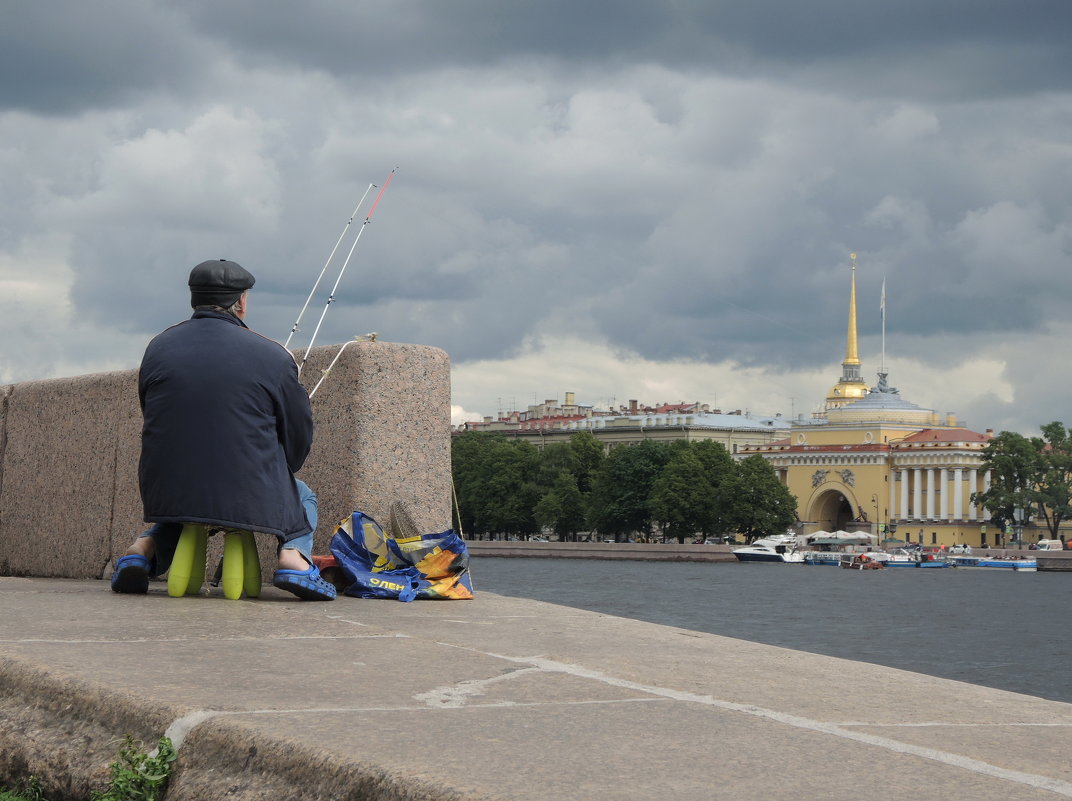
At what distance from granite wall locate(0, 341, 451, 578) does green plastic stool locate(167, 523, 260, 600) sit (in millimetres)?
1045

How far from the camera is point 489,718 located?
2.81 meters

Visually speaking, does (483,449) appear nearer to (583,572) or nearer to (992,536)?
(992,536)

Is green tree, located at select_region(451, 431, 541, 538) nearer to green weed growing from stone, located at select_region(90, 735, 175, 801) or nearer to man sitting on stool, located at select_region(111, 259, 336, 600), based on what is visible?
man sitting on stool, located at select_region(111, 259, 336, 600)

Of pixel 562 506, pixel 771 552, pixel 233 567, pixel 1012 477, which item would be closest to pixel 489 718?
pixel 233 567

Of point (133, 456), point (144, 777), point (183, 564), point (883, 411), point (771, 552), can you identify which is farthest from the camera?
point (883, 411)

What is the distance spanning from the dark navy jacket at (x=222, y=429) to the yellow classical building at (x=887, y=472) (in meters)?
102

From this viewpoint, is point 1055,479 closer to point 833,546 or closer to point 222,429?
point 833,546

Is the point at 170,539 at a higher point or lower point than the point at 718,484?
lower

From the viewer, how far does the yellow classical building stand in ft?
352

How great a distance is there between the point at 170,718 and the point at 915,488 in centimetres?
Result: 10934

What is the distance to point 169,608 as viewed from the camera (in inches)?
191

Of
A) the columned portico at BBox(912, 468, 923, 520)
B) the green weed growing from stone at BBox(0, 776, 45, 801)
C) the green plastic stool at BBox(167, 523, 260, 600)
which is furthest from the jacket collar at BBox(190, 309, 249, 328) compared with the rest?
the columned portico at BBox(912, 468, 923, 520)

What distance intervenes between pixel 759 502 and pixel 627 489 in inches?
327

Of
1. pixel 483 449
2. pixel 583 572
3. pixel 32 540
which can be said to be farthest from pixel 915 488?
pixel 32 540
